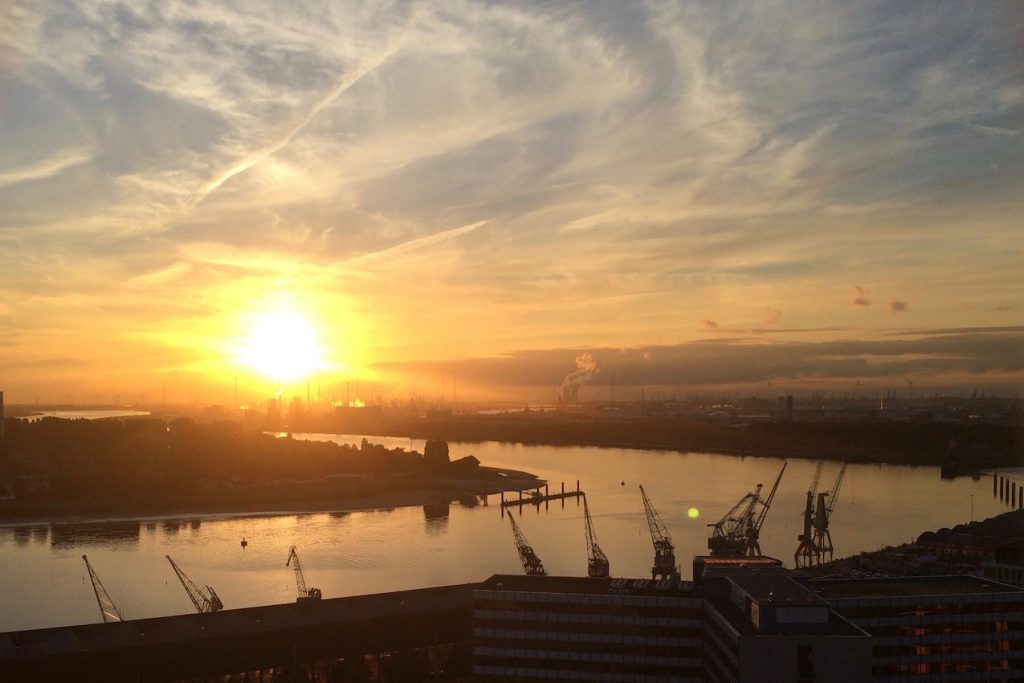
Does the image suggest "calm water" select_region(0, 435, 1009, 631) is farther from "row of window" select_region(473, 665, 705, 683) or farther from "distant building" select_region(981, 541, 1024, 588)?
"row of window" select_region(473, 665, 705, 683)

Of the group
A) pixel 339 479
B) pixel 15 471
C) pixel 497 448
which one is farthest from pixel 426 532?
pixel 497 448

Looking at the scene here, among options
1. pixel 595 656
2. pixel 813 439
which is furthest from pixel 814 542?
pixel 813 439

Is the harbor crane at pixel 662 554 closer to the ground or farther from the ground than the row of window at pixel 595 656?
closer to the ground

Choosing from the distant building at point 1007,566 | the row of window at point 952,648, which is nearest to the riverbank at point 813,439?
the distant building at point 1007,566

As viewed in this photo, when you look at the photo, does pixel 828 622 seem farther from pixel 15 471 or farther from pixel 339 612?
pixel 15 471

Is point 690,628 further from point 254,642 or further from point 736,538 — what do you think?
point 736,538

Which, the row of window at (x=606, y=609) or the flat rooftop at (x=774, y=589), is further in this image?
the row of window at (x=606, y=609)

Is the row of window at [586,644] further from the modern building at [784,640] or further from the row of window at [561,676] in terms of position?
the modern building at [784,640]
